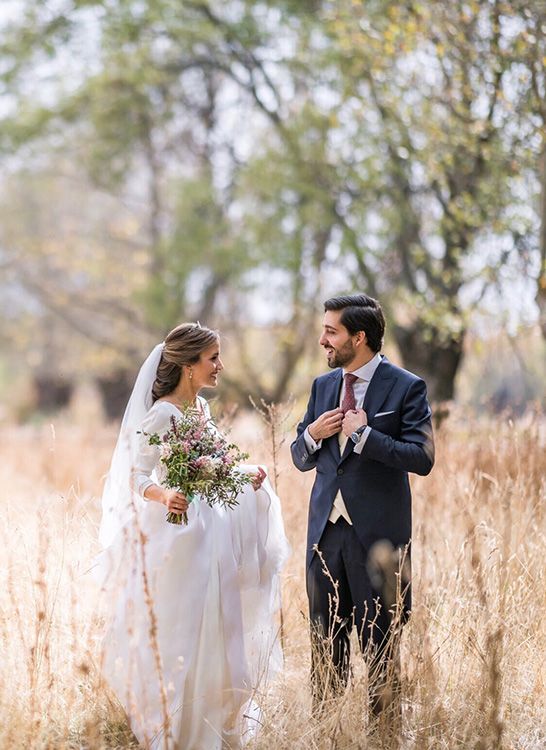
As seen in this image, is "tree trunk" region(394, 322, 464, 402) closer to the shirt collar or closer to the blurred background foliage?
the blurred background foliage

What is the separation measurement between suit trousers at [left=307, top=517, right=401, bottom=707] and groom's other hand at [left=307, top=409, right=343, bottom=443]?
0.37 m

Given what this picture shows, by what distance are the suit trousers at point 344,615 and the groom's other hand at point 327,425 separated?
369 millimetres

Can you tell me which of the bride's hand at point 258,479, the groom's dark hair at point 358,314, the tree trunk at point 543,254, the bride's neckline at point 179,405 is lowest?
the bride's hand at point 258,479

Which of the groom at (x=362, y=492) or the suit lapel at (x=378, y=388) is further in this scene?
the suit lapel at (x=378, y=388)

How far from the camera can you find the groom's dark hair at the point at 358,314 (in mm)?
3734

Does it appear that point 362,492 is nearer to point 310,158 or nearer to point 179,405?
point 179,405

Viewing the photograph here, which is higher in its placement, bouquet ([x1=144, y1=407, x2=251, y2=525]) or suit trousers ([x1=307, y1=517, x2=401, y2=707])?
bouquet ([x1=144, y1=407, x2=251, y2=525])

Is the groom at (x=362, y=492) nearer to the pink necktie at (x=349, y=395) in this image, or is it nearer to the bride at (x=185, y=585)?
the pink necktie at (x=349, y=395)

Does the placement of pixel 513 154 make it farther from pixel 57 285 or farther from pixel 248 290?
pixel 57 285

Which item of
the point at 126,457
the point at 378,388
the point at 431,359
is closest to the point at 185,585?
the point at 126,457

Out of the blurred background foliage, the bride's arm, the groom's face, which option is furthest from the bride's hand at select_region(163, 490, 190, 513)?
the blurred background foliage

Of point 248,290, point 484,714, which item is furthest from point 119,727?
point 248,290

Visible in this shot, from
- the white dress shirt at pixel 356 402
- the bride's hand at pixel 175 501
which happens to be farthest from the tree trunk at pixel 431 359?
the bride's hand at pixel 175 501

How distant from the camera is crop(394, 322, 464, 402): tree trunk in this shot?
11.5 metres
